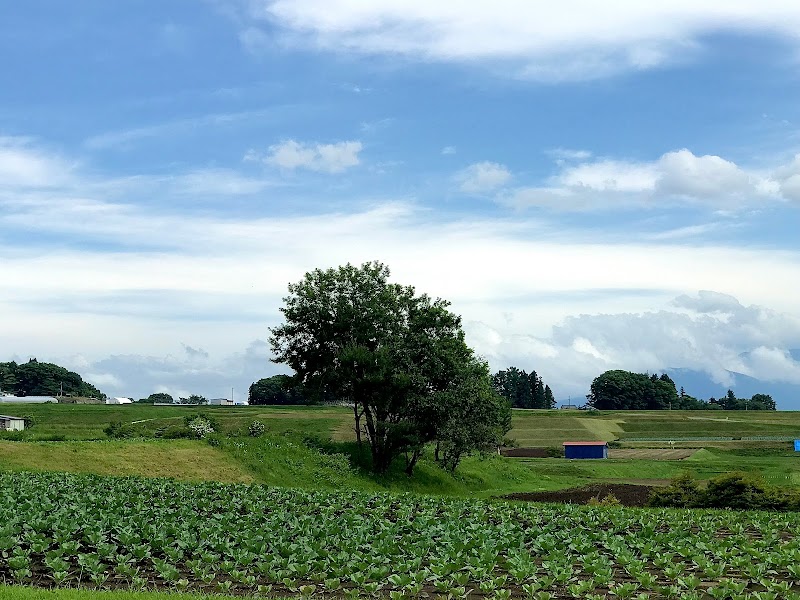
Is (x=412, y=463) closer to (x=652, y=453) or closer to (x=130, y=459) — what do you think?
(x=130, y=459)

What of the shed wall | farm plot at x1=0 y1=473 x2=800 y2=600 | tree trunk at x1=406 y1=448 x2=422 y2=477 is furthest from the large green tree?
the shed wall

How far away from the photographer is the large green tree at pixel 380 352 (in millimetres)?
58812

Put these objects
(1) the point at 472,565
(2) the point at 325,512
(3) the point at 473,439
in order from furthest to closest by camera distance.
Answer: (3) the point at 473,439 → (2) the point at 325,512 → (1) the point at 472,565

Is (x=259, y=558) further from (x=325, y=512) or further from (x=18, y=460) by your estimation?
(x=18, y=460)

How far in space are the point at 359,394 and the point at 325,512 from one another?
32.6m

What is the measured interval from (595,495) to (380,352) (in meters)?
17.3

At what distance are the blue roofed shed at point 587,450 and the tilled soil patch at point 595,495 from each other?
174ft

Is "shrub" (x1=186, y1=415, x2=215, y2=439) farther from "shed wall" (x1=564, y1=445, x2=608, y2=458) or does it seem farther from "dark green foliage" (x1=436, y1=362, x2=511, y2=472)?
"shed wall" (x1=564, y1=445, x2=608, y2=458)

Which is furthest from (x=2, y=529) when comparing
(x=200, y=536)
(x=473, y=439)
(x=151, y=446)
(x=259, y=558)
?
(x=473, y=439)

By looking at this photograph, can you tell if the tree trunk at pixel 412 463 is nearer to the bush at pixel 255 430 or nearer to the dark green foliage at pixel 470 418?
the dark green foliage at pixel 470 418

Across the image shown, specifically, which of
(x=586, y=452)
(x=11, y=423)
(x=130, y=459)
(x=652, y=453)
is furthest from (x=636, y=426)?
(x=130, y=459)

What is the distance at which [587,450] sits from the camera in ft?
362

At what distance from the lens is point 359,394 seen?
60.0 m

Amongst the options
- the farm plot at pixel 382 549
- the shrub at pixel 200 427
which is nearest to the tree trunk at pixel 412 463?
the shrub at pixel 200 427
